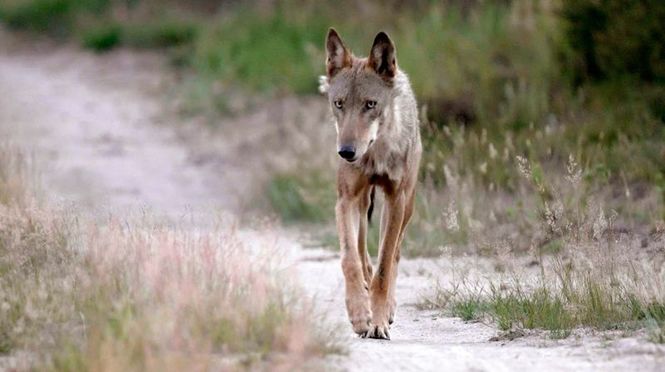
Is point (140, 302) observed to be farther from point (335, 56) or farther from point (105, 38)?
point (105, 38)

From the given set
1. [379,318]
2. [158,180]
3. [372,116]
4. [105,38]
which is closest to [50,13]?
[105,38]

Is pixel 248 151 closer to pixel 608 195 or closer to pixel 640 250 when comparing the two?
pixel 608 195

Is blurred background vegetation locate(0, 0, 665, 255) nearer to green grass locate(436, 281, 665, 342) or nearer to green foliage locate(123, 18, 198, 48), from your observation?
green grass locate(436, 281, 665, 342)

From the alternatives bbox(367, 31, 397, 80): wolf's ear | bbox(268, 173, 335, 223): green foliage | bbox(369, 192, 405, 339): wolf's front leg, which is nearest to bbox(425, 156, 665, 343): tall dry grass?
bbox(369, 192, 405, 339): wolf's front leg

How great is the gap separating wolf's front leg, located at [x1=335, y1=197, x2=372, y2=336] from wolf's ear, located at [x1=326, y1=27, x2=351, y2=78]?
3.10ft

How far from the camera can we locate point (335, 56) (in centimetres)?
855

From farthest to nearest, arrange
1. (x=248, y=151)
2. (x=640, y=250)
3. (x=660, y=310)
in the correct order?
1. (x=248, y=151)
2. (x=640, y=250)
3. (x=660, y=310)

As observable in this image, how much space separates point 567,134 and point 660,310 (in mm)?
5524

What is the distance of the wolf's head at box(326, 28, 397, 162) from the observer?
311 inches

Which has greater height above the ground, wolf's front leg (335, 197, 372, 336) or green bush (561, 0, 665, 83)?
green bush (561, 0, 665, 83)

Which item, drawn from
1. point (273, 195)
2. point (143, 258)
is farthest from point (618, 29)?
point (143, 258)

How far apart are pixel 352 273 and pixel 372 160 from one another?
2.63ft

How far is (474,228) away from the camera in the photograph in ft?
32.4

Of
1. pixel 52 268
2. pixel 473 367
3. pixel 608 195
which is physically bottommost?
pixel 473 367
